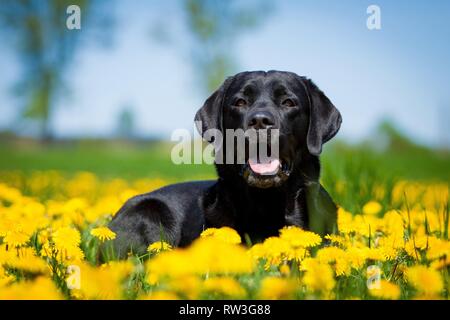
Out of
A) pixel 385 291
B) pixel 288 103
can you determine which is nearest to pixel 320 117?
pixel 288 103

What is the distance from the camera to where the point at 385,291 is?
2.02m

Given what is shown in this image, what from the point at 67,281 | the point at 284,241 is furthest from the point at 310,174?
the point at 67,281

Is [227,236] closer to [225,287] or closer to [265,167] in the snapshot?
[225,287]

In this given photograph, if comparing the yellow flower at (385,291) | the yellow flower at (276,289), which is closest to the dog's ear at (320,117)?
the yellow flower at (385,291)

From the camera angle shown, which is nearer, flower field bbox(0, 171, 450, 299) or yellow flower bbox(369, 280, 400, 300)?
flower field bbox(0, 171, 450, 299)

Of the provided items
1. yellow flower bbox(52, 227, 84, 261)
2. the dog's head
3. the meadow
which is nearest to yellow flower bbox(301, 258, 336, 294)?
the meadow

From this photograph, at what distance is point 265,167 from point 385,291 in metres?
1.49

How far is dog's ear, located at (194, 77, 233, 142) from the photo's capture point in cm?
388

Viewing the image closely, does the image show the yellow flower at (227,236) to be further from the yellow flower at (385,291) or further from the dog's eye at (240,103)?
the dog's eye at (240,103)

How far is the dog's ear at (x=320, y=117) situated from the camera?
3.62 m

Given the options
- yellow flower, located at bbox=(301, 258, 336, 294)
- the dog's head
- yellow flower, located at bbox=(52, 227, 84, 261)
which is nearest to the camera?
yellow flower, located at bbox=(301, 258, 336, 294)

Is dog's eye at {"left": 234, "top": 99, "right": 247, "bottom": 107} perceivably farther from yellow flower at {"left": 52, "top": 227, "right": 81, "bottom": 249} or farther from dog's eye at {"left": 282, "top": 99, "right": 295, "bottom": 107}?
yellow flower at {"left": 52, "top": 227, "right": 81, "bottom": 249}

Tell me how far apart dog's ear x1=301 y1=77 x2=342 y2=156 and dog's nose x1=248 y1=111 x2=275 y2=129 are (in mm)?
446

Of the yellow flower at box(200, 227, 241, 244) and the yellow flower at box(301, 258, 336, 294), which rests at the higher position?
the yellow flower at box(200, 227, 241, 244)
